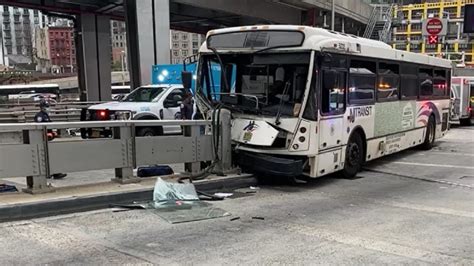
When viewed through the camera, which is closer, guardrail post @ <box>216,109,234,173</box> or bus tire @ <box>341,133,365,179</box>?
guardrail post @ <box>216,109,234,173</box>

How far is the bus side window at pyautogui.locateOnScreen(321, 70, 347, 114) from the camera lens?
9133mm

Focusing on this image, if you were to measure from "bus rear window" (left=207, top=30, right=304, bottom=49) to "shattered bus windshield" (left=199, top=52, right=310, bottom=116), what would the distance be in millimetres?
197

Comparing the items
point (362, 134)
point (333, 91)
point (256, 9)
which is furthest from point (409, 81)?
point (256, 9)

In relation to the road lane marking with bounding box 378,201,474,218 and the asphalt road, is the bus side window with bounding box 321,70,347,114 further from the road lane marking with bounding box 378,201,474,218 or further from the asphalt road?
the road lane marking with bounding box 378,201,474,218

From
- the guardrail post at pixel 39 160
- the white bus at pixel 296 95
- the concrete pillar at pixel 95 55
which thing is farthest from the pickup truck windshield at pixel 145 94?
the concrete pillar at pixel 95 55

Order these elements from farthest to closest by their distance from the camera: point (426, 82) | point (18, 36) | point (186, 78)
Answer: point (18, 36) → point (426, 82) → point (186, 78)

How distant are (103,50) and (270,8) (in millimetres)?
12481

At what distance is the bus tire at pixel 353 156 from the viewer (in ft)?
34.3

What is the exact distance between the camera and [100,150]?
8.12 meters

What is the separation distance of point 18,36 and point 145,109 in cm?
9532

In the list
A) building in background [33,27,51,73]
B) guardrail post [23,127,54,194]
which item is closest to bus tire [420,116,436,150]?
guardrail post [23,127,54,194]

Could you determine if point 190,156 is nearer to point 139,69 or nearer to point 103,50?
point 139,69

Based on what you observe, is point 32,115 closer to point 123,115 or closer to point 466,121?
point 123,115

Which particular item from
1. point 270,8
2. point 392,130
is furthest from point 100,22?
point 392,130
